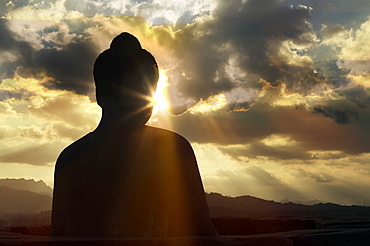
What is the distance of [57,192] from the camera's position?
5613mm

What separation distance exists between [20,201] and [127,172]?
109 metres

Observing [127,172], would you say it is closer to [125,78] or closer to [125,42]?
[125,78]

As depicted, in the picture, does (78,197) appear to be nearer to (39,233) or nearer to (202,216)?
(202,216)

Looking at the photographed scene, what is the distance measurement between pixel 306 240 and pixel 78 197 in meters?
3.04

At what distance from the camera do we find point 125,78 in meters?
5.63

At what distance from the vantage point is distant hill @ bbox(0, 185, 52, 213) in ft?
304

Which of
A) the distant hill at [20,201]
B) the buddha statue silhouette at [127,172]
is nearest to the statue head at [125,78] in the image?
the buddha statue silhouette at [127,172]

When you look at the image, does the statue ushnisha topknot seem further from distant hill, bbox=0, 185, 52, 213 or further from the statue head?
distant hill, bbox=0, 185, 52, 213

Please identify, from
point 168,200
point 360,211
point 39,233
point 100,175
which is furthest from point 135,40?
point 360,211

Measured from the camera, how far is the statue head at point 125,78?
223 inches

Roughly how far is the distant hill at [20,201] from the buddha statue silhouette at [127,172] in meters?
89.8

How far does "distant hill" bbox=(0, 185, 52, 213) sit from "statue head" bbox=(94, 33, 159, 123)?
89897 millimetres

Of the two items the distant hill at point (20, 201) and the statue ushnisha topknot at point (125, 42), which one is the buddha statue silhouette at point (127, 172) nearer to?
the statue ushnisha topknot at point (125, 42)

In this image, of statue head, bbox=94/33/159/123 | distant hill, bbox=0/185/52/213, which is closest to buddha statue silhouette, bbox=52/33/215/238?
statue head, bbox=94/33/159/123
